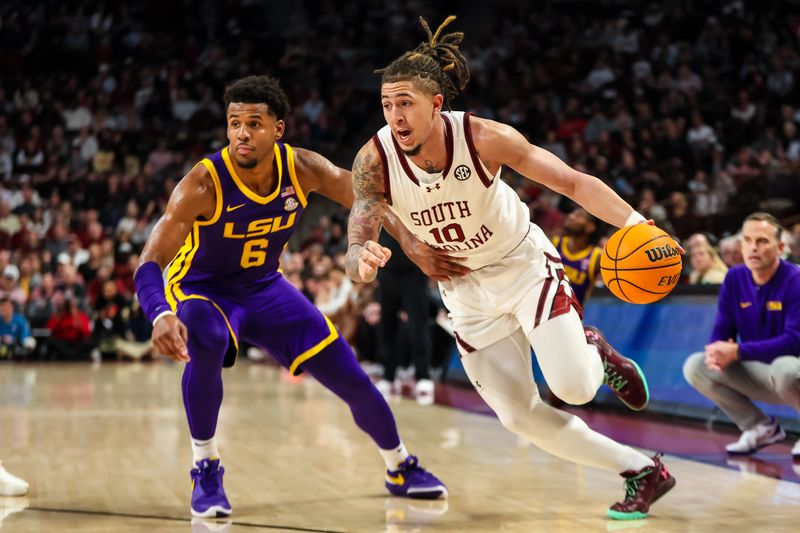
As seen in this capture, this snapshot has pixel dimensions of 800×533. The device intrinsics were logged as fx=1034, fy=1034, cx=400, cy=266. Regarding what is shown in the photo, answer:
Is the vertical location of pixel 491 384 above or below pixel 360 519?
above

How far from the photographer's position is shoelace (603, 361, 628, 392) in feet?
15.4

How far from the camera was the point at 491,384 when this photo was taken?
14.7 ft

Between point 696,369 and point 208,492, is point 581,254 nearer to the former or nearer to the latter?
point 696,369

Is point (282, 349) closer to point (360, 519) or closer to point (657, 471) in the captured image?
point (360, 519)

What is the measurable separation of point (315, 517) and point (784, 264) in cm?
345

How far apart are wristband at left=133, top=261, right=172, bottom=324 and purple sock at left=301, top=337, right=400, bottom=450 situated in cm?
95

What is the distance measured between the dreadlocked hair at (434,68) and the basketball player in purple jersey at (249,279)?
72cm

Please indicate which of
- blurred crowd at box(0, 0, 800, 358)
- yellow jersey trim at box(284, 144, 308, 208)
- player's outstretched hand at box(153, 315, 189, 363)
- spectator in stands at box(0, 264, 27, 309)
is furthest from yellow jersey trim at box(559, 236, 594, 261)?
spectator in stands at box(0, 264, 27, 309)

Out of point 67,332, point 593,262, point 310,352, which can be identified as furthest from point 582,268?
point 67,332

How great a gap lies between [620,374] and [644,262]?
2.92 ft

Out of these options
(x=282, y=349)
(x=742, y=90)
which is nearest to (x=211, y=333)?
(x=282, y=349)

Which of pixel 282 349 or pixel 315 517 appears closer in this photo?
pixel 315 517

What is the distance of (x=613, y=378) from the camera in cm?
474

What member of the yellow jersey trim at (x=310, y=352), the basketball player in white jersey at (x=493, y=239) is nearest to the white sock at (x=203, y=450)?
the yellow jersey trim at (x=310, y=352)
